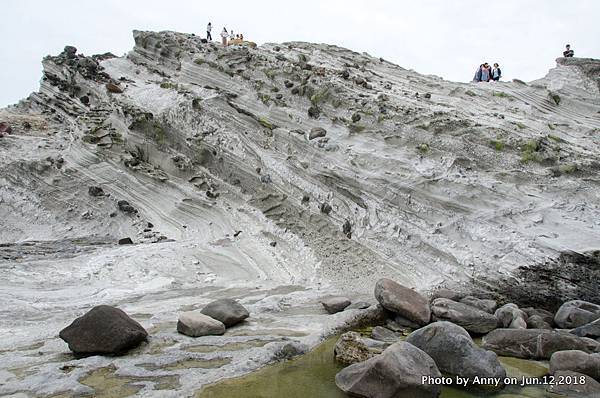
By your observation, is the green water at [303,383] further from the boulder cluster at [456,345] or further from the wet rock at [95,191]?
the wet rock at [95,191]

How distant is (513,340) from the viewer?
8211 millimetres

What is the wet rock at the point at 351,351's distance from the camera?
7.17 m

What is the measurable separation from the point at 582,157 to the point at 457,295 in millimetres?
5169

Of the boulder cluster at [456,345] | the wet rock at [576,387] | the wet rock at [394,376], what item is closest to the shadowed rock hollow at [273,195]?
the boulder cluster at [456,345]

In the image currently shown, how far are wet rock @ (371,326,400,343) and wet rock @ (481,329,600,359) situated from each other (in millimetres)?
1495

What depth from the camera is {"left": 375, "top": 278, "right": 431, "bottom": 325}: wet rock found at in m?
9.11

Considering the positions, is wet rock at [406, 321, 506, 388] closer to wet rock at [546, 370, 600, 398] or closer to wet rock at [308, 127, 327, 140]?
wet rock at [546, 370, 600, 398]

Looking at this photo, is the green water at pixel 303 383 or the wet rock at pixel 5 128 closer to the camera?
the green water at pixel 303 383

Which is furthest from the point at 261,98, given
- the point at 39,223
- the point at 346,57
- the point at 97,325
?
the point at 97,325

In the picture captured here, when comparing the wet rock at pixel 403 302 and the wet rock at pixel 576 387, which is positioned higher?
the wet rock at pixel 403 302

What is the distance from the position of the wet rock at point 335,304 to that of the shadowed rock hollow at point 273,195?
0.18m

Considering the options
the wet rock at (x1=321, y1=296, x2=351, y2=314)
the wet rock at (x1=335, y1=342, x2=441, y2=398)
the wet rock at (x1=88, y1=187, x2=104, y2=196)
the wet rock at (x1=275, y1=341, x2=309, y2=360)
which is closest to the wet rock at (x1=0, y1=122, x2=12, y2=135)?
the wet rock at (x1=88, y1=187, x2=104, y2=196)

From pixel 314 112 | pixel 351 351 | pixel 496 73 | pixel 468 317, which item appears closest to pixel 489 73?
pixel 496 73

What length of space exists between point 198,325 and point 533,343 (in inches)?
210
